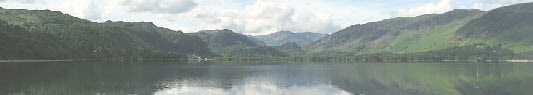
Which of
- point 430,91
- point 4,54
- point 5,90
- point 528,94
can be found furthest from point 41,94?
point 4,54

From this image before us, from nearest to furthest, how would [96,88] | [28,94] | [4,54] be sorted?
[28,94] → [96,88] → [4,54]

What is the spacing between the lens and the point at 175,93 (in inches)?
2891

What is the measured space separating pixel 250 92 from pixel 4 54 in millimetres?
155742

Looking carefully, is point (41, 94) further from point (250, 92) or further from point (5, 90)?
point (250, 92)

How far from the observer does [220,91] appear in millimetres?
78500

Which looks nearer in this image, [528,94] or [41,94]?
[41,94]

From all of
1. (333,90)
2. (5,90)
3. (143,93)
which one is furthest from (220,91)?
(5,90)

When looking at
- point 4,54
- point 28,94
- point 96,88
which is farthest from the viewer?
point 4,54

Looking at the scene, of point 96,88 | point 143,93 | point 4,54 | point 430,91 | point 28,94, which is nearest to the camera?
point 28,94

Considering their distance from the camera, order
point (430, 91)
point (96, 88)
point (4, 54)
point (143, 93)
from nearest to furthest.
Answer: point (143, 93) → point (96, 88) → point (430, 91) → point (4, 54)

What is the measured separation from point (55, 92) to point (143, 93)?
39.7 feet

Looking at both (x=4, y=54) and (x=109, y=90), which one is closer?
(x=109, y=90)

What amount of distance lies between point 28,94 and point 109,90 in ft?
39.5

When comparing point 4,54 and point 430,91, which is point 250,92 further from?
point 4,54
